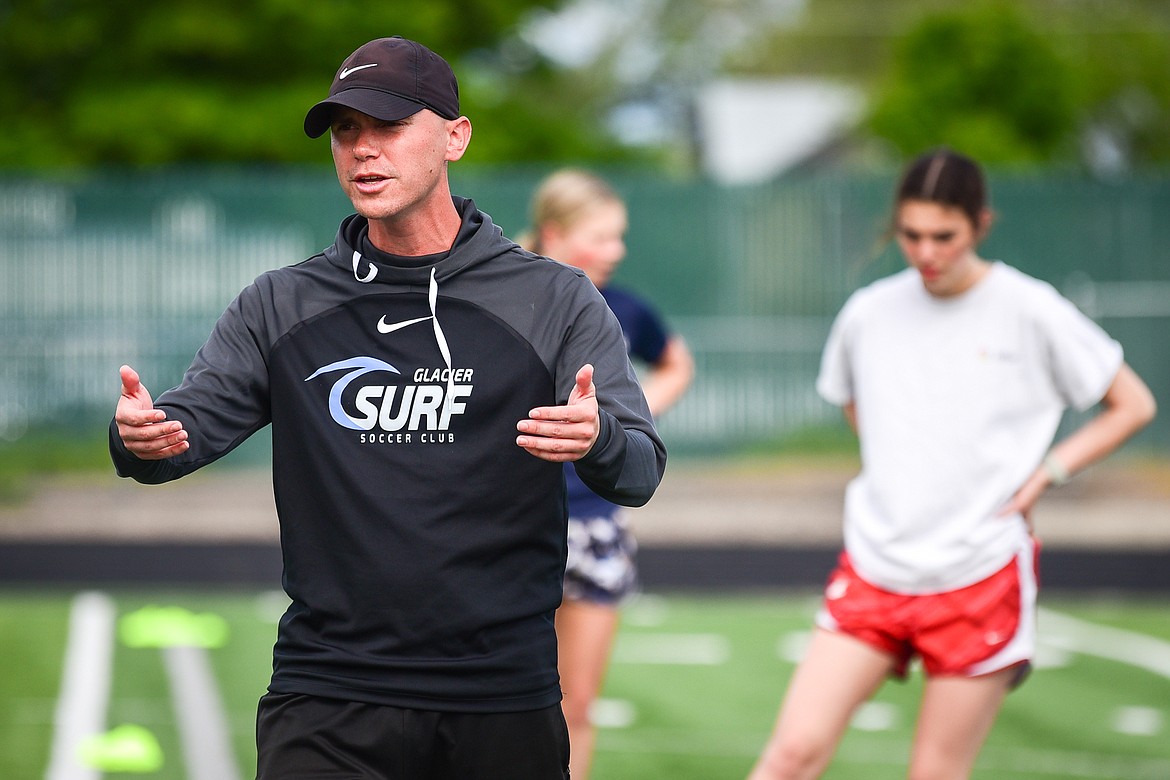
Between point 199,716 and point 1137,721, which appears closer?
point 199,716

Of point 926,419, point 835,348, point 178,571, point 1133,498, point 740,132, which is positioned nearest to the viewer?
point 926,419

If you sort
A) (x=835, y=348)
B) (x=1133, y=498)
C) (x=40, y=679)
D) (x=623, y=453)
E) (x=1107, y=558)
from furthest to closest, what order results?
(x=1133, y=498) < (x=1107, y=558) < (x=40, y=679) < (x=835, y=348) < (x=623, y=453)

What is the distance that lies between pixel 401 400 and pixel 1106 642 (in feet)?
24.3

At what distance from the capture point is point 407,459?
3.26 meters

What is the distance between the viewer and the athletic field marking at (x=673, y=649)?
9.03 metres

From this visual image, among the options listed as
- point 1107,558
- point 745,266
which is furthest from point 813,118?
point 1107,558

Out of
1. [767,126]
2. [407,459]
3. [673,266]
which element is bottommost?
[407,459]

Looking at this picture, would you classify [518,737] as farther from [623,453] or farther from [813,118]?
[813,118]

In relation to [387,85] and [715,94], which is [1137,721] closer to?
[387,85]

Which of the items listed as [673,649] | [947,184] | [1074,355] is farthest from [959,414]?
[673,649]

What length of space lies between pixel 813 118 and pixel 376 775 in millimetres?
45344

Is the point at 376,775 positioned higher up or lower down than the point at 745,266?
lower down

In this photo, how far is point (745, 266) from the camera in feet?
54.7

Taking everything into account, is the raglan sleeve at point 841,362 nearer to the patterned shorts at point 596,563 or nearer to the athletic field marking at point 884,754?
the patterned shorts at point 596,563
